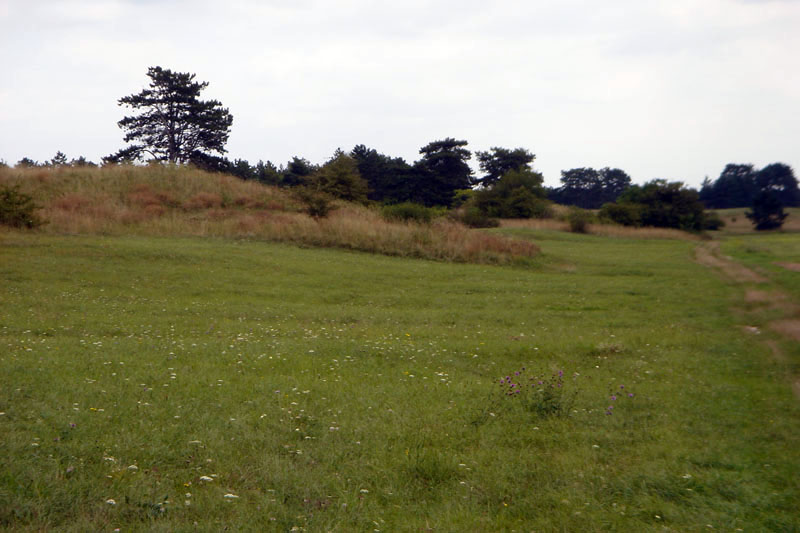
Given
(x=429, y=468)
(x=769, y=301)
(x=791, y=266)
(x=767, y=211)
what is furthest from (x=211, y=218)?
(x=767, y=211)

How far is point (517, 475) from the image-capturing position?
527 cm

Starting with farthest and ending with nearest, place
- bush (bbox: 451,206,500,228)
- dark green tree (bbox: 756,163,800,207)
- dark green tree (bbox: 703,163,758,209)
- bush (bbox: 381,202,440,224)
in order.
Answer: bush (bbox: 451,206,500,228) < dark green tree (bbox: 703,163,758,209) < dark green tree (bbox: 756,163,800,207) < bush (bbox: 381,202,440,224)

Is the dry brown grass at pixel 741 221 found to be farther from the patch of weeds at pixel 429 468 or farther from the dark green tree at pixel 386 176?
the patch of weeds at pixel 429 468

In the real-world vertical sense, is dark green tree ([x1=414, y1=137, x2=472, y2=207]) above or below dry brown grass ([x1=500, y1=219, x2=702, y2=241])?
above

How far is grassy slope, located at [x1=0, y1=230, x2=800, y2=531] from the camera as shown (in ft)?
14.8

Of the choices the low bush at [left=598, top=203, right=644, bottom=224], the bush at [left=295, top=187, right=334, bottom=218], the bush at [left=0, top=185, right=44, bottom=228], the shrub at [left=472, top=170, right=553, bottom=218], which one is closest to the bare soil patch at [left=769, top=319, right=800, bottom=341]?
the bush at [left=295, top=187, right=334, bottom=218]

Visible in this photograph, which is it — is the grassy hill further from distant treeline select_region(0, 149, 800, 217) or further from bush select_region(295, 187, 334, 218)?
distant treeline select_region(0, 149, 800, 217)

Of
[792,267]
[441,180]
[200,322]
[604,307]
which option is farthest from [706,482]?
[441,180]

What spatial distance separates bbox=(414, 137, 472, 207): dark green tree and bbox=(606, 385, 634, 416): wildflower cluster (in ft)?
204

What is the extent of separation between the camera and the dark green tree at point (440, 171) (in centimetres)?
6988

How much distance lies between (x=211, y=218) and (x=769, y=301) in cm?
2567

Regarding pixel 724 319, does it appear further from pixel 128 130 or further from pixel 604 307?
pixel 128 130

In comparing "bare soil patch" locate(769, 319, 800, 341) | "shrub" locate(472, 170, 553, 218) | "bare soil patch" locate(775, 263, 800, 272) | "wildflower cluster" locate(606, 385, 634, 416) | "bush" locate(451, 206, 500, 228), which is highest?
"shrub" locate(472, 170, 553, 218)

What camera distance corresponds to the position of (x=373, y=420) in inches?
253
